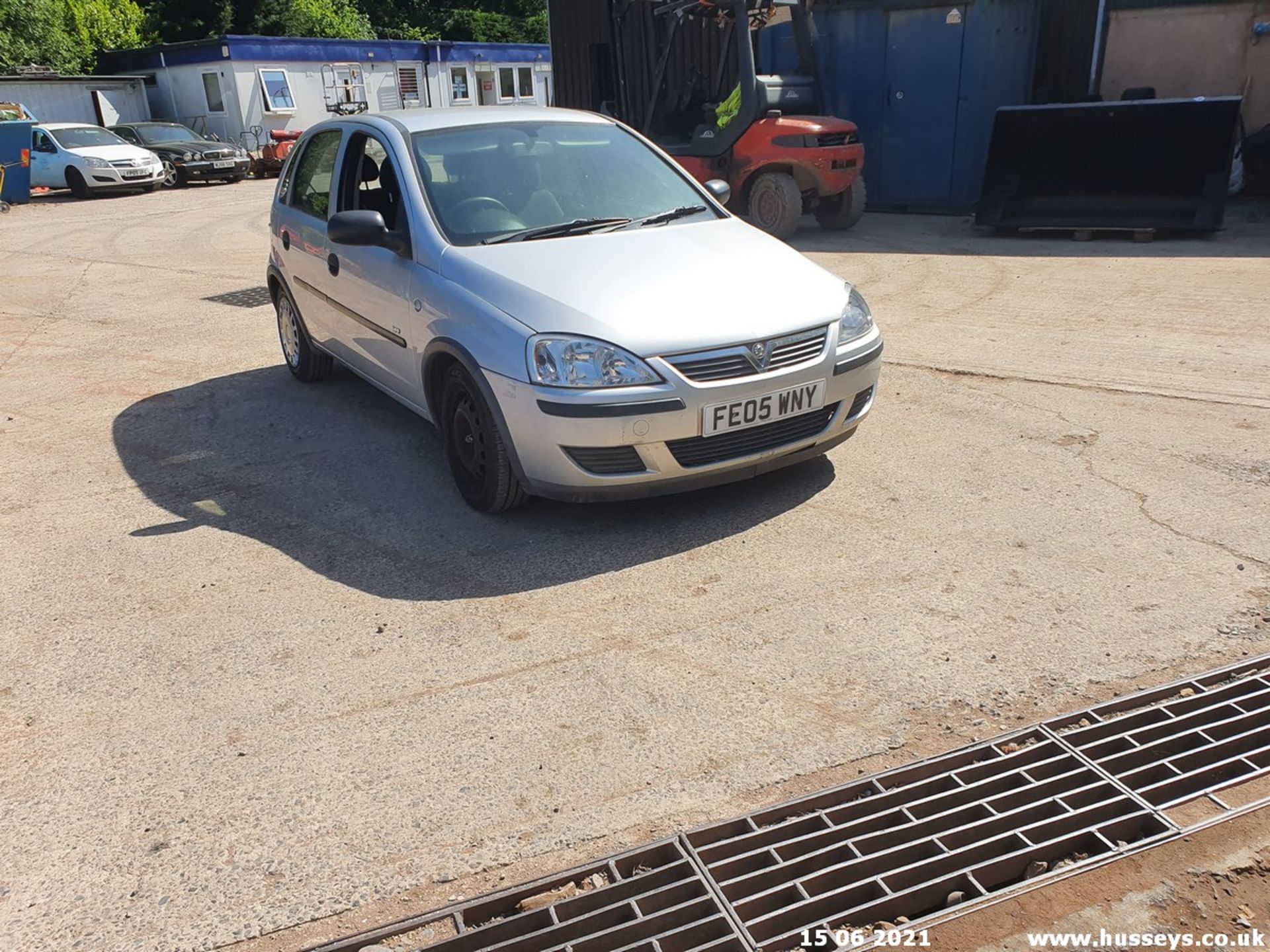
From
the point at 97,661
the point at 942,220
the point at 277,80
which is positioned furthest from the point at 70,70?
the point at 97,661

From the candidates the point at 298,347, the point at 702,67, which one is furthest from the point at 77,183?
the point at 298,347

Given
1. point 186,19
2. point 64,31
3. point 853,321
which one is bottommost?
point 853,321

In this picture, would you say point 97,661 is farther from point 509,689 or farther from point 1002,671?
point 1002,671

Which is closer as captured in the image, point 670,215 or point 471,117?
point 670,215

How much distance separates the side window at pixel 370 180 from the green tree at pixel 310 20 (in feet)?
123

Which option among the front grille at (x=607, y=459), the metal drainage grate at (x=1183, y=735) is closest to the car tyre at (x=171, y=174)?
the front grille at (x=607, y=459)

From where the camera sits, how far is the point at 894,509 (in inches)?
174

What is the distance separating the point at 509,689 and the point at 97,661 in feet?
4.92

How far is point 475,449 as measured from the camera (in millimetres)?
4449

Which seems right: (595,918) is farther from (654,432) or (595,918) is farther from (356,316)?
(356,316)

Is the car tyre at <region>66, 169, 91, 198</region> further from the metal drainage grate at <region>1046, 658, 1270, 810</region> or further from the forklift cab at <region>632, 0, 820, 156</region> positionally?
the metal drainage grate at <region>1046, 658, 1270, 810</region>

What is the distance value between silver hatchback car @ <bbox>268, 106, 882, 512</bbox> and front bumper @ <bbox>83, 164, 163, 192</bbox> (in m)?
18.7

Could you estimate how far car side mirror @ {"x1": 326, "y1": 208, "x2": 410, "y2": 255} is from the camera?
182 inches

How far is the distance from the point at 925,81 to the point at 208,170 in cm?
1732
